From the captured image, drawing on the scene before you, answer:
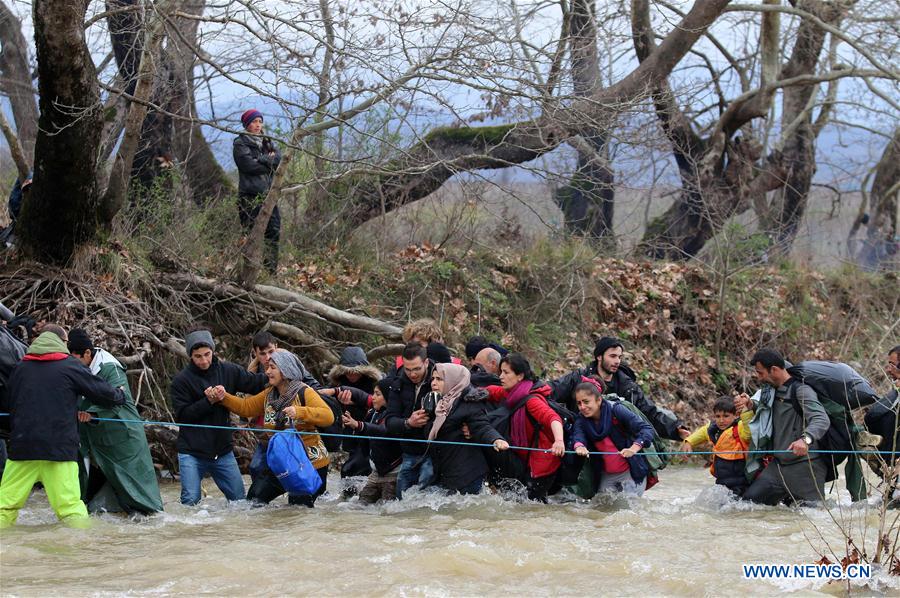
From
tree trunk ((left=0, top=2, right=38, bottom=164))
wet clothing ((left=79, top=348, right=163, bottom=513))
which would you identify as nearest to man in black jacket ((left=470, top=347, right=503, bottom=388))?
wet clothing ((left=79, top=348, right=163, bottom=513))

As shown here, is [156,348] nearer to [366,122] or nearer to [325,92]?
[325,92]

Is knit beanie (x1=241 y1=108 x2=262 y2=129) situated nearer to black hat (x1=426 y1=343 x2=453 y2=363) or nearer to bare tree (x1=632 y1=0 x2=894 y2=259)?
black hat (x1=426 y1=343 x2=453 y2=363)

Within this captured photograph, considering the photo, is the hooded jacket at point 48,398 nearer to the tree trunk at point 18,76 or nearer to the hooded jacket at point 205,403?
the hooded jacket at point 205,403

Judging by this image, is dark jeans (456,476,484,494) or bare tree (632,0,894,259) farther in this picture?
bare tree (632,0,894,259)

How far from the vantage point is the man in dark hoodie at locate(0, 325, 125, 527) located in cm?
845

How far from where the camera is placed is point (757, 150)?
20219mm

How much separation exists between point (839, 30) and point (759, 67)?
2.89 m

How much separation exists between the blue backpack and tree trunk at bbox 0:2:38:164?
8.65 m

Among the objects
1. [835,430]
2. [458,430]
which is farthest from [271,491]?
[835,430]

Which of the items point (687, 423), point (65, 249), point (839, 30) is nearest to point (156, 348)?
point (65, 249)

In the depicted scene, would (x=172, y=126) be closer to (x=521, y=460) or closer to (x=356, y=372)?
(x=356, y=372)

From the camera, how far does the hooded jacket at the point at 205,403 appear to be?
9.59 meters

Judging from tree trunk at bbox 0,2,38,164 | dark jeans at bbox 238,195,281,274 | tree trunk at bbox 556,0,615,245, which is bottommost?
dark jeans at bbox 238,195,281,274

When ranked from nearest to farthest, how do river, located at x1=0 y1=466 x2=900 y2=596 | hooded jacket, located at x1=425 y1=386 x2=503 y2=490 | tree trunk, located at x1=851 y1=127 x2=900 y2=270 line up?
river, located at x1=0 y1=466 x2=900 y2=596, hooded jacket, located at x1=425 y1=386 x2=503 y2=490, tree trunk, located at x1=851 y1=127 x2=900 y2=270
